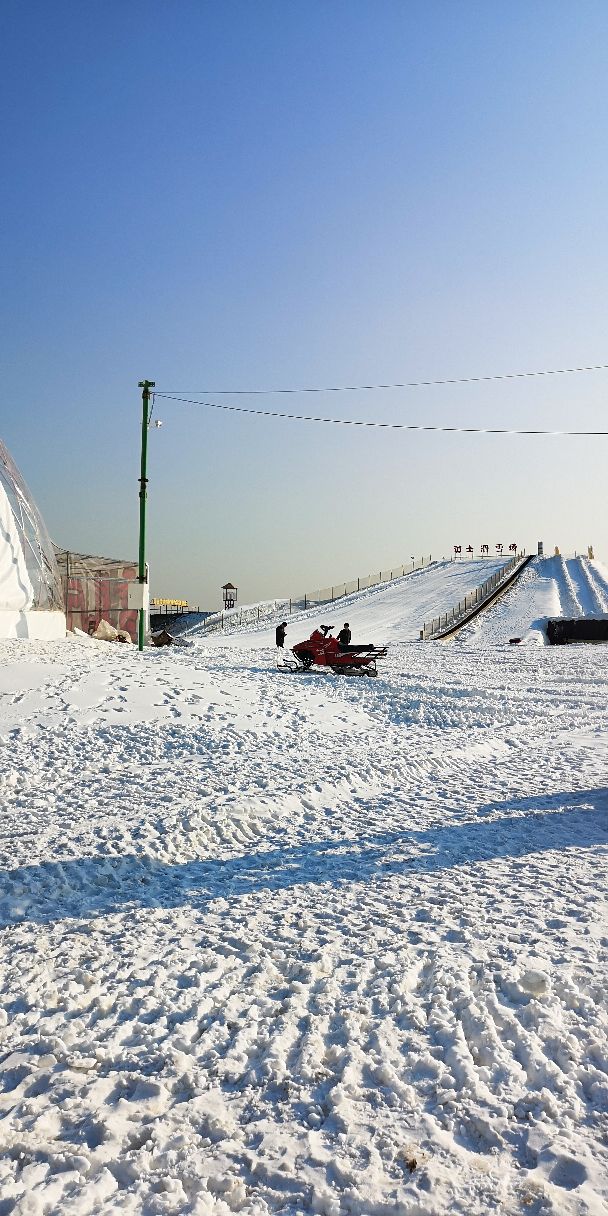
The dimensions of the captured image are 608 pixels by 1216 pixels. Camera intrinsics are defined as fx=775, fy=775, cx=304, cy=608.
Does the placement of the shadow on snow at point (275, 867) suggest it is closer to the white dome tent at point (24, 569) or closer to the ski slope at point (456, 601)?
the white dome tent at point (24, 569)

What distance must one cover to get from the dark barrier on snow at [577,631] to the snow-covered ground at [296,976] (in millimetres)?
30012

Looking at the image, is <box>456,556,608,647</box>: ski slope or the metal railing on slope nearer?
<box>456,556,608,647</box>: ski slope

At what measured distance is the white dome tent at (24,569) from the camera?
24453 mm

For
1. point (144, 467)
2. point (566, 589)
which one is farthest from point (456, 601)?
point (144, 467)

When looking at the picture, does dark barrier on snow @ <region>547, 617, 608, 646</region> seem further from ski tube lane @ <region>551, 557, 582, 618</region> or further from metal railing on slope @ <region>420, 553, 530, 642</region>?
ski tube lane @ <region>551, 557, 582, 618</region>

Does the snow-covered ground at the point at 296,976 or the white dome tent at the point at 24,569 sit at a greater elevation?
the white dome tent at the point at 24,569

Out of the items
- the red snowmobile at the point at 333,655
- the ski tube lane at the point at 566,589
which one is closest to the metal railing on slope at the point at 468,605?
the ski tube lane at the point at 566,589

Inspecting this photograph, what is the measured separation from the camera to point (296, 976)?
4.69m

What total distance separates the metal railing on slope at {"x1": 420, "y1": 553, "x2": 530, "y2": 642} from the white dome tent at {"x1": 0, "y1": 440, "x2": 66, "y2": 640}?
19.5 m

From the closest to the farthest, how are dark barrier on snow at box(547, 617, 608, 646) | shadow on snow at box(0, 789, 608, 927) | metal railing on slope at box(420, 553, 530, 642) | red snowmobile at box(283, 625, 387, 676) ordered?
shadow on snow at box(0, 789, 608, 927), red snowmobile at box(283, 625, 387, 676), dark barrier on snow at box(547, 617, 608, 646), metal railing on slope at box(420, 553, 530, 642)

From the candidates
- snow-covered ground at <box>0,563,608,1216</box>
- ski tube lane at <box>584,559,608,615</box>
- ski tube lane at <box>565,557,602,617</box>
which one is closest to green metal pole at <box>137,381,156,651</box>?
snow-covered ground at <box>0,563,608,1216</box>

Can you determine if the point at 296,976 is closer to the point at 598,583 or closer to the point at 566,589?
the point at 566,589

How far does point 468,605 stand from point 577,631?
46.8 feet

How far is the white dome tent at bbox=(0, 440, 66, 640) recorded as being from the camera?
2445 centimetres
